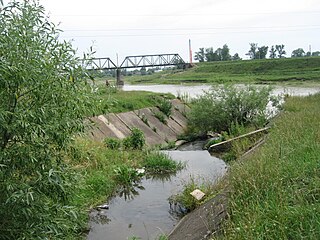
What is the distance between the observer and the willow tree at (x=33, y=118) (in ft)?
13.9

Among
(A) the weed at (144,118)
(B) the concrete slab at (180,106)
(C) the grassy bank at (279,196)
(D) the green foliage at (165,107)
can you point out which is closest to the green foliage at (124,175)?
(C) the grassy bank at (279,196)

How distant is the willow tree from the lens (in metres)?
4.22

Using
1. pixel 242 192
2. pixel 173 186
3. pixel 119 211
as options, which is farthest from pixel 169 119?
pixel 242 192

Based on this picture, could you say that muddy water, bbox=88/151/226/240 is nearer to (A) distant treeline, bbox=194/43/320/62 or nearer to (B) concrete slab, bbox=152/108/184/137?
(B) concrete slab, bbox=152/108/184/137

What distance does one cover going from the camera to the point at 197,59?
94.4 m

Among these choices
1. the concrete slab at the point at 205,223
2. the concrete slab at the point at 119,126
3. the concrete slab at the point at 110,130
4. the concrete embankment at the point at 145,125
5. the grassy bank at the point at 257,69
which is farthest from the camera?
the grassy bank at the point at 257,69

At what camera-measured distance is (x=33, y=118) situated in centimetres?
426

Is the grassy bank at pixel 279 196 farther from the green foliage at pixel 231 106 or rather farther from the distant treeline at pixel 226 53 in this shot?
the distant treeline at pixel 226 53

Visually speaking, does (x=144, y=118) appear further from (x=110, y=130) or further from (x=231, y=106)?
(x=231, y=106)

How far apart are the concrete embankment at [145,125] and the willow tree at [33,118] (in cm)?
838

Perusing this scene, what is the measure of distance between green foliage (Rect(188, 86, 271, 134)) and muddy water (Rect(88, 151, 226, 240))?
5523 mm

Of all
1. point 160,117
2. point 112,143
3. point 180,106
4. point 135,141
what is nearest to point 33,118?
point 112,143

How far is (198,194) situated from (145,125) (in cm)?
955

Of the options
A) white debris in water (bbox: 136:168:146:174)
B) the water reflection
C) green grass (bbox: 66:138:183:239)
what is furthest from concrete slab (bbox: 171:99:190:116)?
the water reflection
